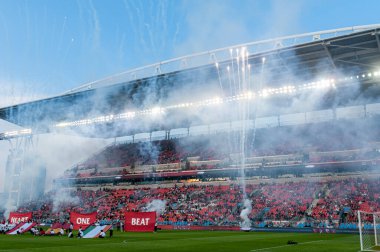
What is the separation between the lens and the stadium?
33625 millimetres

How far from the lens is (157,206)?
45.3 metres

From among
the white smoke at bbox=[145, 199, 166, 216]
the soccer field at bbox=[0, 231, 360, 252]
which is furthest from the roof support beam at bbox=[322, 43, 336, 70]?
the white smoke at bbox=[145, 199, 166, 216]

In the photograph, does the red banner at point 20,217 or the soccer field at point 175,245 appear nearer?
the soccer field at point 175,245

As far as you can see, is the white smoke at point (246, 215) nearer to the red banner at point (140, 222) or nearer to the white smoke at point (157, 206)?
the red banner at point (140, 222)

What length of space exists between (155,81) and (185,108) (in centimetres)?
891

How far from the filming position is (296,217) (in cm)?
3550

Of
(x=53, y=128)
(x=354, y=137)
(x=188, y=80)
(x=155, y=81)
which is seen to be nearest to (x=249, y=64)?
(x=188, y=80)

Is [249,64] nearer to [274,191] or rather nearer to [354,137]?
[274,191]

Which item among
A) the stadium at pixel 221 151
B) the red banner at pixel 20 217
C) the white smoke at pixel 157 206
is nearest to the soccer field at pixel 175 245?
the stadium at pixel 221 151

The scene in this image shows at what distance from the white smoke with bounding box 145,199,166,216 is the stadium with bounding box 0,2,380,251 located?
0.17 m

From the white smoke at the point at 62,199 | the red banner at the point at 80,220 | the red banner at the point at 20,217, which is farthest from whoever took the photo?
the white smoke at the point at 62,199

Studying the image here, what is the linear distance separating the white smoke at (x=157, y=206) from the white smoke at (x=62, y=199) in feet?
39.7

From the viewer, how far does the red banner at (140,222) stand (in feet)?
99.7

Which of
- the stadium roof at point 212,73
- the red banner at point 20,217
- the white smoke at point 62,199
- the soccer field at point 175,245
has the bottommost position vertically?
the soccer field at point 175,245
